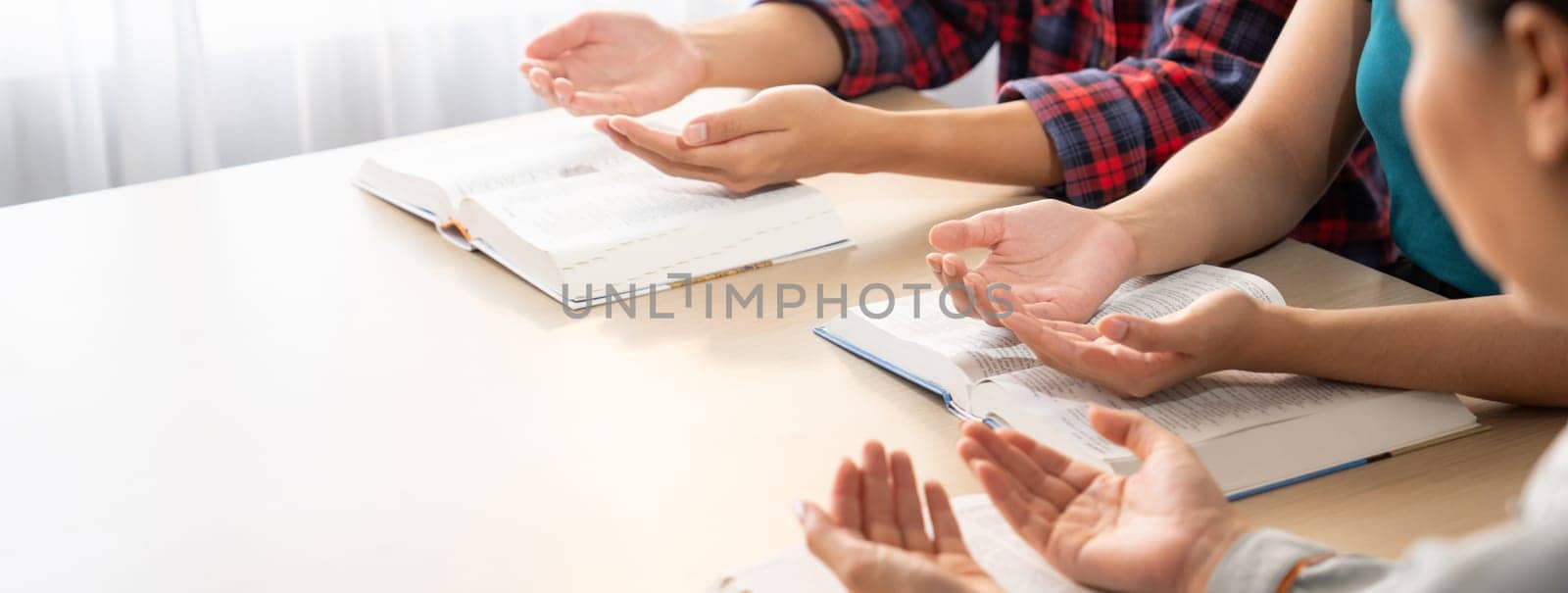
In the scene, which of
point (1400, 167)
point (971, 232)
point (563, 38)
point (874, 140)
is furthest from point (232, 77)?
point (1400, 167)

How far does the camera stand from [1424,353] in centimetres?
98

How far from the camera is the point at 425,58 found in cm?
229

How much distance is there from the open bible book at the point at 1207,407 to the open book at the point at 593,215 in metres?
0.22

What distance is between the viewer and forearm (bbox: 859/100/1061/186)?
54.2 inches

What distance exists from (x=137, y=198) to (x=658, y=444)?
72cm

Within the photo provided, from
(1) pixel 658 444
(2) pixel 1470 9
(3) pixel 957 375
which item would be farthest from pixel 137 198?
(2) pixel 1470 9

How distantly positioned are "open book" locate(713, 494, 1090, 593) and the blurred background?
1.53 meters

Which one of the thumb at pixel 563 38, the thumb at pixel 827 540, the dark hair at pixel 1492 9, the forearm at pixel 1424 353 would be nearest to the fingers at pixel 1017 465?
the thumb at pixel 827 540

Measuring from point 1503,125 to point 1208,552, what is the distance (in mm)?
296

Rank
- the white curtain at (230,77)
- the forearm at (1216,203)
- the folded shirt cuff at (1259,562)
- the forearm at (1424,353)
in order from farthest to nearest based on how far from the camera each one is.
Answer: the white curtain at (230,77) < the forearm at (1216,203) < the forearm at (1424,353) < the folded shirt cuff at (1259,562)

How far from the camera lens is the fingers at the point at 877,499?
79 centimetres

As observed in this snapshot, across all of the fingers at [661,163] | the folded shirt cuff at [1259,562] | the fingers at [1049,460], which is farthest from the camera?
the fingers at [661,163]

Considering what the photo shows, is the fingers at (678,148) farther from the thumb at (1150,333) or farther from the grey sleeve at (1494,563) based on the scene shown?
the grey sleeve at (1494,563)

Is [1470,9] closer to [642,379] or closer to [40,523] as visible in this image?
[642,379]
